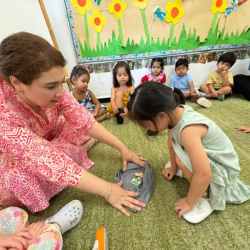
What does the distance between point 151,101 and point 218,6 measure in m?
2.10

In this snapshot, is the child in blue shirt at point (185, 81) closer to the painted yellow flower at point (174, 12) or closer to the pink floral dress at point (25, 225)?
the painted yellow flower at point (174, 12)

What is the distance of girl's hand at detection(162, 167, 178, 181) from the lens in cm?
80

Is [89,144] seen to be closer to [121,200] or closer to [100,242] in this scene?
[121,200]

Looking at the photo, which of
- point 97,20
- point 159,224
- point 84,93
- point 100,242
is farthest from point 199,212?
point 97,20

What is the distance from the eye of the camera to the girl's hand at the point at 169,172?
2.62 feet

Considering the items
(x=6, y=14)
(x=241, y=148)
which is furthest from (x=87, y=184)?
(x=6, y=14)

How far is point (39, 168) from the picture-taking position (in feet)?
1.85

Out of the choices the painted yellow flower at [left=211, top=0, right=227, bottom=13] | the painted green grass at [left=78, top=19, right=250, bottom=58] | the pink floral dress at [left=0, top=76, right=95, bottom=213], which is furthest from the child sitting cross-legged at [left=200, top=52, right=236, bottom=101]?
the pink floral dress at [left=0, top=76, right=95, bottom=213]

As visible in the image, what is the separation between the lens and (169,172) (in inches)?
32.2

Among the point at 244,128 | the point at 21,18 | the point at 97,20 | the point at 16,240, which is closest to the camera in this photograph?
the point at 16,240

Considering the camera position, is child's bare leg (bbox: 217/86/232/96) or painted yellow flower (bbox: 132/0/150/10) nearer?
painted yellow flower (bbox: 132/0/150/10)

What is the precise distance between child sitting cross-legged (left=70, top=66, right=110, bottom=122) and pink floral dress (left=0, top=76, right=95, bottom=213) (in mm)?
703

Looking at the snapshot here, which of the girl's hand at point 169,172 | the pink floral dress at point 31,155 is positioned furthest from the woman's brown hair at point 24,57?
the girl's hand at point 169,172

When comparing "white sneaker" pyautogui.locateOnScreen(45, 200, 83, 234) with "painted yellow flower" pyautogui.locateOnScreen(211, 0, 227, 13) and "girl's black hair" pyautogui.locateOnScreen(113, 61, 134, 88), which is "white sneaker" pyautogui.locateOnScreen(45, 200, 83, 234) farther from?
"painted yellow flower" pyautogui.locateOnScreen(211, 0, 227, 13)
